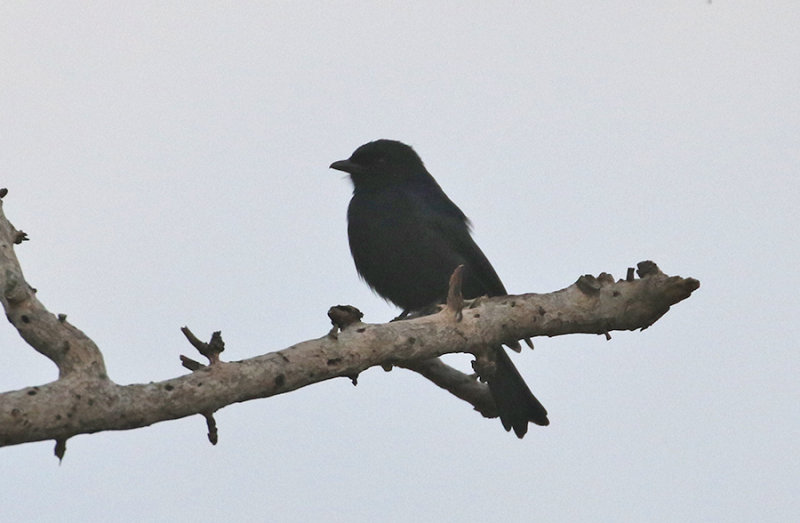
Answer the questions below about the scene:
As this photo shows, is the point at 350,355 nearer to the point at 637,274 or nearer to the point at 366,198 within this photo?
the point at 637,274

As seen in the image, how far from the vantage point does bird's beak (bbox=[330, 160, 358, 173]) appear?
31.3 ft

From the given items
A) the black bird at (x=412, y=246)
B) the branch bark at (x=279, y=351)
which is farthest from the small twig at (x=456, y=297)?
the black bird at (x=412, y=246)

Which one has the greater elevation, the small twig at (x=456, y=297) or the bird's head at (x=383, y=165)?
the bird's head at (x=383, y=165)

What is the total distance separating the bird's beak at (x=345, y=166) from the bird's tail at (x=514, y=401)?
92.0 inches

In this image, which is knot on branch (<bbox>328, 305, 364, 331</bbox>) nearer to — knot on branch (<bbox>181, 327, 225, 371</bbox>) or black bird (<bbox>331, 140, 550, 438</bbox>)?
knot on branch (<bbox>181, 327, 225, 371</bbox>)

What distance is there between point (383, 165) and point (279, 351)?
15.1ft

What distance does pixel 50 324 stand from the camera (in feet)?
16.4

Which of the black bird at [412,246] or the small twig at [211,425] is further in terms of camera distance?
the black bird at [412,246]

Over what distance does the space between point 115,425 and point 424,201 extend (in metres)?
4.77

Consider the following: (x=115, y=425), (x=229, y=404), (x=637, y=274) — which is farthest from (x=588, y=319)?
(x=115, y=425)

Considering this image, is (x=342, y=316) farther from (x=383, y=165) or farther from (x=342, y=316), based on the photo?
(x=383, y=165)

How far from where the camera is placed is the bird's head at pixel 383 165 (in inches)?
372

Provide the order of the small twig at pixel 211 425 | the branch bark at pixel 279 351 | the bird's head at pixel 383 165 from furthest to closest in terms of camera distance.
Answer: the bird's head at pixel 383 165 → the small twig at pixel 211 425 → the branch bark at pixel 279 351

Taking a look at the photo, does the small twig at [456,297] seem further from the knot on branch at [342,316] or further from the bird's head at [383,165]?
the bird's head at [383,165]
